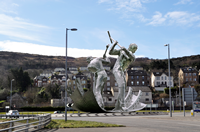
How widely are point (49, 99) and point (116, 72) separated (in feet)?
189

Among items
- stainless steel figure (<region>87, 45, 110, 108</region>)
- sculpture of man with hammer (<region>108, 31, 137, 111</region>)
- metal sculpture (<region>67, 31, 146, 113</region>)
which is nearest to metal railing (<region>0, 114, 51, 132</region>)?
metal sculpture (<region>67, 31, 146, 113</region>)

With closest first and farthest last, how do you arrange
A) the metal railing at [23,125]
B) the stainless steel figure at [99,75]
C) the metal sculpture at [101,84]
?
1. the metal railing at [23,125]
2. the metal sculpture at [101,84]
3. the stainless steel figure at [99,75]

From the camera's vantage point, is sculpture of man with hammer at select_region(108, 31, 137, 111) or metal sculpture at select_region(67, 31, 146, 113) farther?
sculpture of man with hammer at select_region(108, 31, 137, 111)

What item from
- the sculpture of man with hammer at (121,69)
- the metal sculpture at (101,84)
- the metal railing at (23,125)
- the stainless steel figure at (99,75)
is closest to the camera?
the metal railing at (23,125)

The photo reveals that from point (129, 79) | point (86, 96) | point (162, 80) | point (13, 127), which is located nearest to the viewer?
point (13, 127)

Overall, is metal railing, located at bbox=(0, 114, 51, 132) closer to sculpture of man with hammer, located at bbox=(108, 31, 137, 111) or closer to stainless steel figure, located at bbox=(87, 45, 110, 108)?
stainless steel figure, located at bbox=(87, 45, 110, 108)

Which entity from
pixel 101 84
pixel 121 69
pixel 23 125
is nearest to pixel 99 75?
pixel 101 84

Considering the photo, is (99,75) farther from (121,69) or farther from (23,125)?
(23,125)

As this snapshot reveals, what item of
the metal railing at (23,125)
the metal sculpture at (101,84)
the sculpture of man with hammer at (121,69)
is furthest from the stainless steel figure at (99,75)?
the metal railing at (23,125)

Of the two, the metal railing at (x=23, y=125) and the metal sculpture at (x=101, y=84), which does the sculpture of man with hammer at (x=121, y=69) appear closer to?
the metal sculpture at (x=101, y=84)

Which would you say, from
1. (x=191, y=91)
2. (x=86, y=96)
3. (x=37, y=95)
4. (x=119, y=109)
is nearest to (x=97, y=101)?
(x=86, y=96)

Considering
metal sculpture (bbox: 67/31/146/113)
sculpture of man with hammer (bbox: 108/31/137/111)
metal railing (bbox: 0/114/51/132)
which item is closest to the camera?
metal railing (bbox: 0/114/51/132)

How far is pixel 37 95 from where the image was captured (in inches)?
3162

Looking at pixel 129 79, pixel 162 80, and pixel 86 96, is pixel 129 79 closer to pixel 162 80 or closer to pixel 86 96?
pixel 162 80
